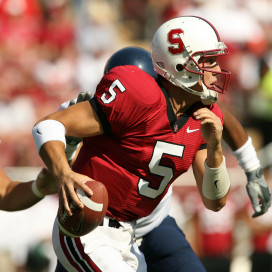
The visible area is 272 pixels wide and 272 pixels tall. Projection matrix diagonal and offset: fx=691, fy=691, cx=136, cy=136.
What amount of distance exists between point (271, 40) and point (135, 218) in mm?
6031

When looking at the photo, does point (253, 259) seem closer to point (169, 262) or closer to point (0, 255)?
point (0, 255)

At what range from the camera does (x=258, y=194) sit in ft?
14.9

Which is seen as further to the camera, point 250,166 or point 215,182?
point 250,166

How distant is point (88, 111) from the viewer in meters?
3.48

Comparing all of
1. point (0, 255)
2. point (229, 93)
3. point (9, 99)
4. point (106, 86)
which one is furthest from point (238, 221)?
point (106, 86)

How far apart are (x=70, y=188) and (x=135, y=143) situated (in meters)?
0.65

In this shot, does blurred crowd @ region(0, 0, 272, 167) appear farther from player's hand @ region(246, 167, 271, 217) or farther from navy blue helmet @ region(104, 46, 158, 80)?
player's hand @ region(246, 167, 271, 217)

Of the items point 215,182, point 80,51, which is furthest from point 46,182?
point 80,51

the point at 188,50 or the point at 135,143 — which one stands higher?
the point at 188,50

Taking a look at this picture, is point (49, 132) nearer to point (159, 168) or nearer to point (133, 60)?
point (159, 168)

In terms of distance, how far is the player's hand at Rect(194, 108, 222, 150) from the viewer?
3.54m

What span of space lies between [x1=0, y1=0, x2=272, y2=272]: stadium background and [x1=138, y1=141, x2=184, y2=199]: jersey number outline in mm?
3509

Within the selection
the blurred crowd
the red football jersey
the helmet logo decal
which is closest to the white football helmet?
the helmet logo decal

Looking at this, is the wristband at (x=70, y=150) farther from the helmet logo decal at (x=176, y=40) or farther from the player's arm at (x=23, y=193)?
the helmet logo decal at (x=176, y=40)
